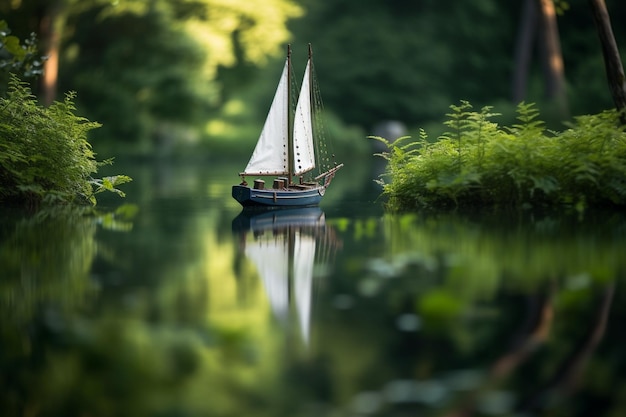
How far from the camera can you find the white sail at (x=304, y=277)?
239 inches

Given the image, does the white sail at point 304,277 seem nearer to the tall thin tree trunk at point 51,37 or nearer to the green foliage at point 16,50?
the green foliage at point 16,50

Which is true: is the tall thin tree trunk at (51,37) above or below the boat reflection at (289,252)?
above

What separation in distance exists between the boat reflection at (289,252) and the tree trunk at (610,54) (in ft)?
16.1

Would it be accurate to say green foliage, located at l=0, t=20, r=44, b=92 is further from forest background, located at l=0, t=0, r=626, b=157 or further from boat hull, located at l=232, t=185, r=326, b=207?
forest background, located at l=0, t=0, r=626, b=157

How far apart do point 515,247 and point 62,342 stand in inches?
209

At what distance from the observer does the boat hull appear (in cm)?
1642

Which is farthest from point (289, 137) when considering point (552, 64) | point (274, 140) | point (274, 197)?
point (552, 64)

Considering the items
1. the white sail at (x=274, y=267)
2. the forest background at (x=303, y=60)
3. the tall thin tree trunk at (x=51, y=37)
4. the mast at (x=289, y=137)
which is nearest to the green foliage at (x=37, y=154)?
the mast at (x=289, y=137)

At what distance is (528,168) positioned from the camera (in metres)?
14.8

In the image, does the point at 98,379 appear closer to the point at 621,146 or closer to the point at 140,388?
the point at 140,388

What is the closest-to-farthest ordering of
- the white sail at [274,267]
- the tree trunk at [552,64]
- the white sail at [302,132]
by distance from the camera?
the white sail at [274,267] → the white sail at [302,132] → the tree trunk at [552,64]

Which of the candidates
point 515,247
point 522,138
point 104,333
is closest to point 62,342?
point 104,333

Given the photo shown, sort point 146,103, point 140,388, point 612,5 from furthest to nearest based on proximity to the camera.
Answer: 1. point 612,5
2. point 146,103
3. point 140,388

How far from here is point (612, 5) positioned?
144 ft
